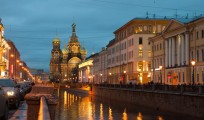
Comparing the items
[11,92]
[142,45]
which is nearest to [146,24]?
[142,45]

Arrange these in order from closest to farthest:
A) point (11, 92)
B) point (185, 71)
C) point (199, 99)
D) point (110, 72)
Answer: point (11, 92) → point (199, 99) → point (185, 71) → point (110, 72)

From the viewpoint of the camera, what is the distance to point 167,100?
4981 centimetres

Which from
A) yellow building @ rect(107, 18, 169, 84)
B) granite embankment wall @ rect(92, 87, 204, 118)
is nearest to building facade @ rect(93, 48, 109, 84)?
yellow building @ rect(107, 18, 169, 84)

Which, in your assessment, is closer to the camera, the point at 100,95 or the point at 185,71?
the point at 185,71

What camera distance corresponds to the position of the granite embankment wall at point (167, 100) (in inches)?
1598

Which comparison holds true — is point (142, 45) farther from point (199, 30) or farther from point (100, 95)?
point (199, 30)

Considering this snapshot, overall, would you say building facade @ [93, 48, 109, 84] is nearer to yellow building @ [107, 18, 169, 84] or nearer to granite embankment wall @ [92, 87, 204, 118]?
yellow building @ [107, 18, 169, 84]

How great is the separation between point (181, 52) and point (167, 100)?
2487 cm

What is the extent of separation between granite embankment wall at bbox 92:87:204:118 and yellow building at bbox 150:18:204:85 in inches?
312

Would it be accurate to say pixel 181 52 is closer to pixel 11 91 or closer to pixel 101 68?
pixel 11 91

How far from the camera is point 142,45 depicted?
102m

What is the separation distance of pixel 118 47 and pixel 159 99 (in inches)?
2745

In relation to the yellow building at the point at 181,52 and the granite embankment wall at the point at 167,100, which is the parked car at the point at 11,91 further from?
the yellow building at the point at 181,52

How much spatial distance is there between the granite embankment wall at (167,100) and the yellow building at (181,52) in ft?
26.0
